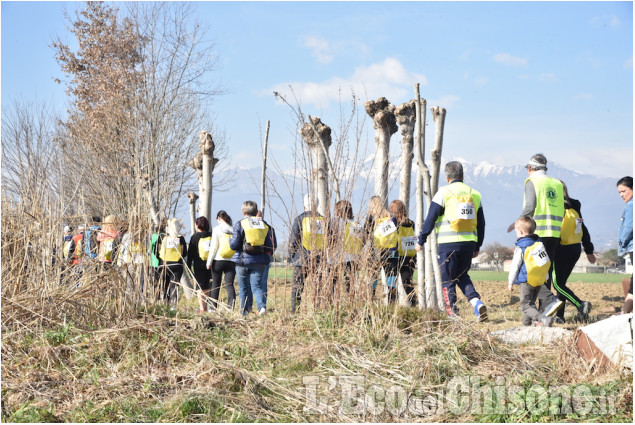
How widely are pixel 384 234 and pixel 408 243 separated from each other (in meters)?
1.86

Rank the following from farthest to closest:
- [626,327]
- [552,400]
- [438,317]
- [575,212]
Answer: [575,212] < [438,317] < [626,327] < [552,400]

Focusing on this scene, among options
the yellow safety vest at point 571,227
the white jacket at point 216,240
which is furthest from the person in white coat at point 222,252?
the yellow safety vest at point 571,227

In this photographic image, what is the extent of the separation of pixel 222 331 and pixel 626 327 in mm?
3198

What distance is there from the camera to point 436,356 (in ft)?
17.6

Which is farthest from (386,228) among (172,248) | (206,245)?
(206,245)

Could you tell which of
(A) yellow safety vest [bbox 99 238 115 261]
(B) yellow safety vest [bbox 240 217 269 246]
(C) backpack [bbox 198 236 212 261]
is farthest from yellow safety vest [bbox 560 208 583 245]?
(A) yellow safety vest [bbox 99 238 115 261]

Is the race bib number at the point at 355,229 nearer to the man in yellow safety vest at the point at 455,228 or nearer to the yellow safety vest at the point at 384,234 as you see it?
the yellow safety vest at the point at 384,234

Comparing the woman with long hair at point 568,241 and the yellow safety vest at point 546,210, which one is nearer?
the yellow safety vest at point 546,210

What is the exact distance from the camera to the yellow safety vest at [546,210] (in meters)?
8.65

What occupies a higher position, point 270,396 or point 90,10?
point 90,10

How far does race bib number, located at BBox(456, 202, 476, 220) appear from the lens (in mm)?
8289

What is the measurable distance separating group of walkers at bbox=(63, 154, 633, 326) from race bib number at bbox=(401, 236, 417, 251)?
15 millimetres

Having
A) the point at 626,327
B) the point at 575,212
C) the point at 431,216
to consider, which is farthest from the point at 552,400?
the point at 575,212

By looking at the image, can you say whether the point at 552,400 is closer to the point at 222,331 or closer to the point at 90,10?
the point at 222,331
